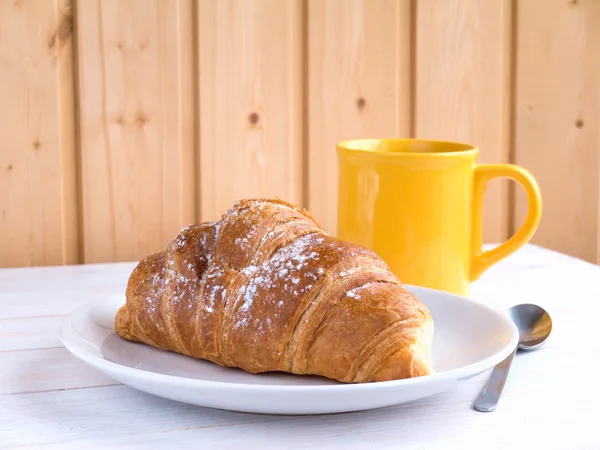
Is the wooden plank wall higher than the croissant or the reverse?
higher

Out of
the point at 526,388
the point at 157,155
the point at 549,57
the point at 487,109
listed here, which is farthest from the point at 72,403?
the point at 549,57

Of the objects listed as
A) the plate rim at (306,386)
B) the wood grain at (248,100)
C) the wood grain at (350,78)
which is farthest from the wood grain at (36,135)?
the plate rim at (306,386)

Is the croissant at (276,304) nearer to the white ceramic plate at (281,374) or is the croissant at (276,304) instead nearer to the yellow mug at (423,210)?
the white ceramic plate at (281,374)

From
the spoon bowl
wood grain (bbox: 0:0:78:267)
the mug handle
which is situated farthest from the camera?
wood grain (bbox: 0:0:78:267)

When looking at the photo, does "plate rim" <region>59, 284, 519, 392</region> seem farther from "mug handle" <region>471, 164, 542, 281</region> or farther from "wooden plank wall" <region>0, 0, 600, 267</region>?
"wooden plank wall" <region>0, 0, 600, 267</region>

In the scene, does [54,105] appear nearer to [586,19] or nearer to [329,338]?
[329,338]

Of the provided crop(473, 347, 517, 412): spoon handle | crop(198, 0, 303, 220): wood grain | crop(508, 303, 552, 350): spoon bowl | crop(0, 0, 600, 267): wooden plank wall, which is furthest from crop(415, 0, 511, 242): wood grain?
crop(473, 347, 517, 412): spoon handle

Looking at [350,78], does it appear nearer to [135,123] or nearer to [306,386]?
[135,123]
